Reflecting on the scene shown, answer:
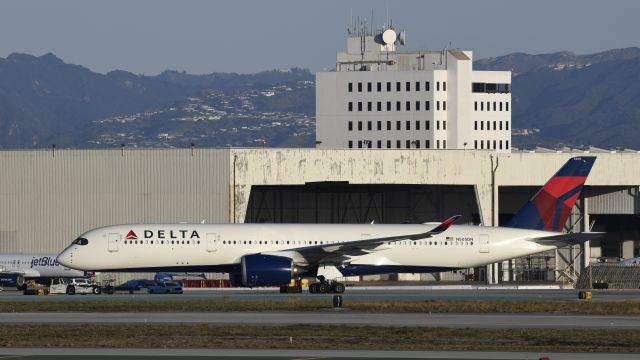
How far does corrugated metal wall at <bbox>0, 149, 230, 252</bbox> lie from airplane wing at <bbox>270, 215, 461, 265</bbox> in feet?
69.8

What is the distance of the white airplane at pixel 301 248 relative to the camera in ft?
233

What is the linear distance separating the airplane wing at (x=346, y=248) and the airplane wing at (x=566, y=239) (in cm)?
692

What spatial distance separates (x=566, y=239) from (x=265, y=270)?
17.4 metres

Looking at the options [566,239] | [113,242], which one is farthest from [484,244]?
[113,242]

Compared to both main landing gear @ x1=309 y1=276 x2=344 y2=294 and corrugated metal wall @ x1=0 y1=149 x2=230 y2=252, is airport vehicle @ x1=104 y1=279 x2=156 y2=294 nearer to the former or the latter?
corrugated metal wall @ x1=0 y1=149 x2=230 y2=252

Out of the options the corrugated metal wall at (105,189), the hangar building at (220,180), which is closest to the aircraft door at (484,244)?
the hangar building at (220,180)

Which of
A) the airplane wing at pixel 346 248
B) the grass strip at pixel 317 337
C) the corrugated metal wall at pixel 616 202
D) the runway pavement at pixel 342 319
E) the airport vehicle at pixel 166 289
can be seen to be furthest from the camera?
the corrugated metal wall at pixel 616 202

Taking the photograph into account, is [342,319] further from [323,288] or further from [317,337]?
[323,288]

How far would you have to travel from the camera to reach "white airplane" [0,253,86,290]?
9462 cm

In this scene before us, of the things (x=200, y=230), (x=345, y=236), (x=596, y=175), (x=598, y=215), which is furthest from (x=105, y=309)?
(x=598, y=215)

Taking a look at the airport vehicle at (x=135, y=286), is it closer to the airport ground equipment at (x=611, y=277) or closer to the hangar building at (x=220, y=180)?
the hangar building at (x=220, y=180)

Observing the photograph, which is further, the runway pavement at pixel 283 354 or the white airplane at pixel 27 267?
the white airplane at pixel 27 267

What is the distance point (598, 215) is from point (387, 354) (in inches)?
3251

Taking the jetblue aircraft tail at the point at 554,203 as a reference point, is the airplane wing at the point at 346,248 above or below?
below
